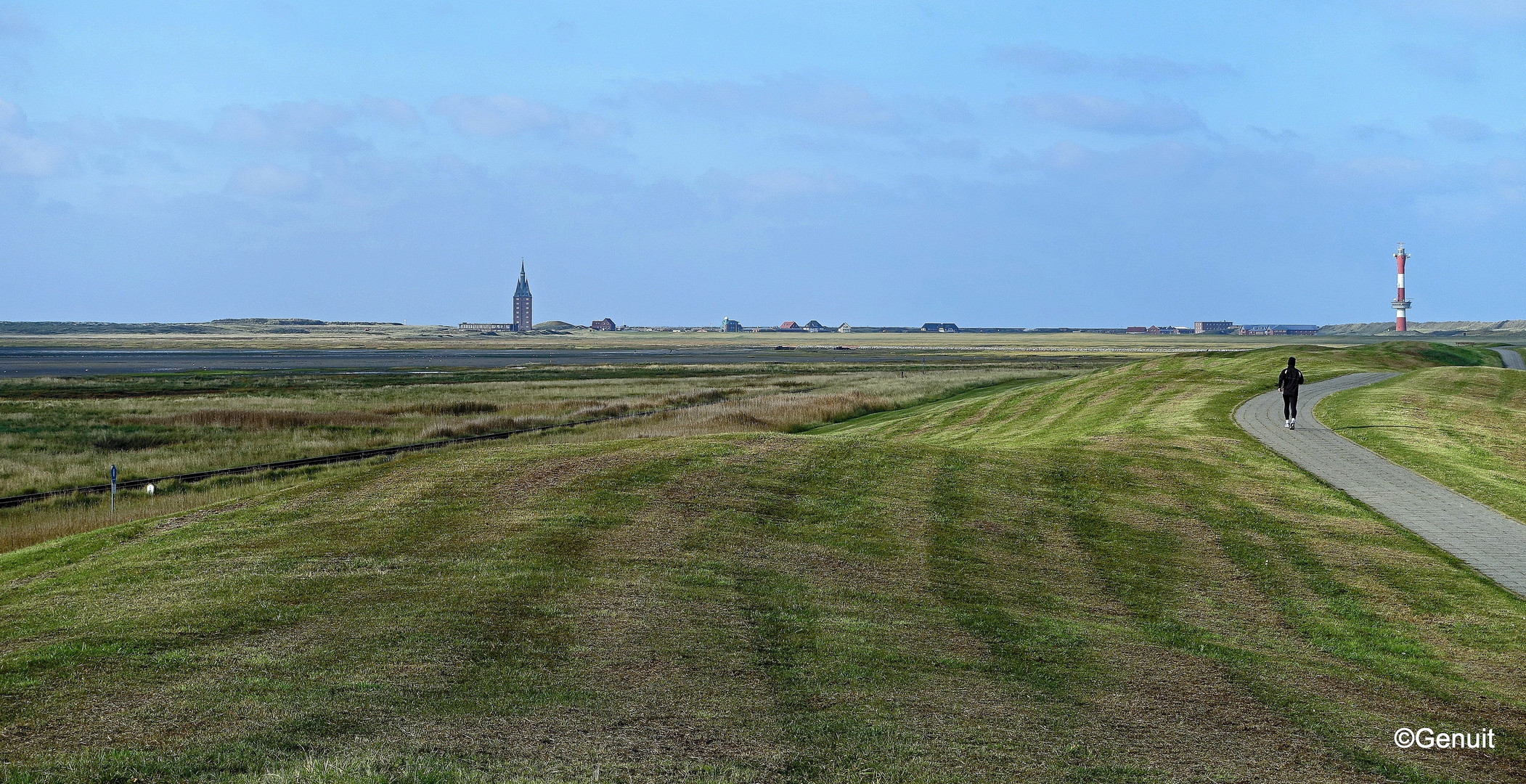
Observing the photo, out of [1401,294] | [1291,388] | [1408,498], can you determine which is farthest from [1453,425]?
[1401,294]

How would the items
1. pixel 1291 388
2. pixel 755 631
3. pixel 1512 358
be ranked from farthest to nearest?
pixel 1512 358 → pixel 1291 388 → pixel 755 631

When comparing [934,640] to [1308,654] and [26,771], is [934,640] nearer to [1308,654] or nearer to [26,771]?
[1308,654]

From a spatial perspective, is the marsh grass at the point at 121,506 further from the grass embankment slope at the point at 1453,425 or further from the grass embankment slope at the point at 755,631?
the grass embankment slope at the point at 1453,425

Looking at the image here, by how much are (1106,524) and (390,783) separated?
12829 millimetres

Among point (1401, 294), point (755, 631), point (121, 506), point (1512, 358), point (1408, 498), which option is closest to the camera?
point (755, 631)

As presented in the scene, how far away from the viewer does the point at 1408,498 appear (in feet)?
62.3

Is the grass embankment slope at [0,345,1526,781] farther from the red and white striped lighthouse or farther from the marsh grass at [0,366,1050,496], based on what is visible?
the red and white striped lighthouse

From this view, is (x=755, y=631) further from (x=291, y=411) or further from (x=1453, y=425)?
(x=291, y=411)

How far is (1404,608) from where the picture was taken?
12.8 m

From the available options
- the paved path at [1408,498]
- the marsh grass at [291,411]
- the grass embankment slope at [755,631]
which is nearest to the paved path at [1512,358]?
the marsh grass at [291,411]

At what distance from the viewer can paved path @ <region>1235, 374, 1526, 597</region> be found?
15188mm

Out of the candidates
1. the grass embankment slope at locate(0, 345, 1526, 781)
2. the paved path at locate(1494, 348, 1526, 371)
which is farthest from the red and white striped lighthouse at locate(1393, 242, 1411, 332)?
the grass embankment slope at locate(0, 345, 1526, 781)

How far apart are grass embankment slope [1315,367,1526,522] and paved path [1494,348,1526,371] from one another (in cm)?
2454

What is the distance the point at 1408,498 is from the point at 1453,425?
9.06 meters
